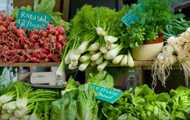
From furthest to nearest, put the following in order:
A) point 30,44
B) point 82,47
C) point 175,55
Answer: point 30,44 → point 82,47 → point 175,55

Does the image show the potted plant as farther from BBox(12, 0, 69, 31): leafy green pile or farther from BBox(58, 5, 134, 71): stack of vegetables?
BBox(12, 0, 69, 31): leafy green pile

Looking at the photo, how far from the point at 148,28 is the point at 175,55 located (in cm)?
22

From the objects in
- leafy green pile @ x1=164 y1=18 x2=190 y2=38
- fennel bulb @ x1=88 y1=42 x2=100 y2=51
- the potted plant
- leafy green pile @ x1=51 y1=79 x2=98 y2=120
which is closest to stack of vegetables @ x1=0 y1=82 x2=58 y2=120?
leafy green pile @ x1=51 y1=79 x2=98 y2=120

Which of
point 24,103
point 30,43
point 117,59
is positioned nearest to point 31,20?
point 30,43

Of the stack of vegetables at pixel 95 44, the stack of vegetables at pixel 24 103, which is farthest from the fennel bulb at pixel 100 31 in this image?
the stack of vegetables at pixel 24 103

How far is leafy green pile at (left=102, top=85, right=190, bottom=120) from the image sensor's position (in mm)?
1984

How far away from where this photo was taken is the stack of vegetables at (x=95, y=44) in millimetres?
2148

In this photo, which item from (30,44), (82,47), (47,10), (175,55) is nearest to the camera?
(175,55)

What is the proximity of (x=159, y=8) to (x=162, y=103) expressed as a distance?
0.50 metres

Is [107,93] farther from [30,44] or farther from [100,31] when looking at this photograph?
[30,44]

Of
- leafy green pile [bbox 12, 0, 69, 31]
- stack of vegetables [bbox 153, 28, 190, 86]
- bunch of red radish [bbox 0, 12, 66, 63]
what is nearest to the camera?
stack of vegetables [bbox 153, 28, 190, 86]

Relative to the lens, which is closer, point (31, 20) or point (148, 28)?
point (148, 28)

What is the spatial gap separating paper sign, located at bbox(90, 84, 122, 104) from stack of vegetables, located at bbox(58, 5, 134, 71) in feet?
0.41

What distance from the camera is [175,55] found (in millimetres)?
2012
